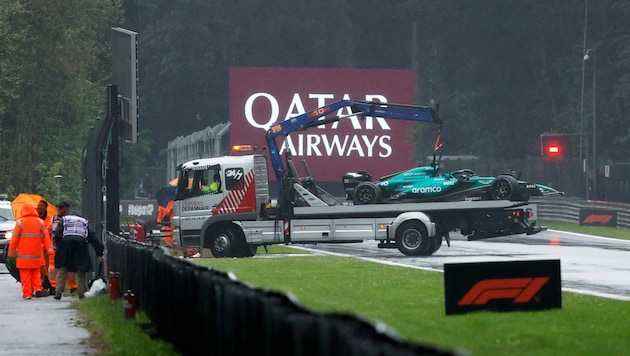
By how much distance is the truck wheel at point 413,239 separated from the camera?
128 ft

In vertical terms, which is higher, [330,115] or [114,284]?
[330,115]

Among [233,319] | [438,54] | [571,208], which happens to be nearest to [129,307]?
[233,319]

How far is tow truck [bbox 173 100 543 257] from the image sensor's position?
39500mm

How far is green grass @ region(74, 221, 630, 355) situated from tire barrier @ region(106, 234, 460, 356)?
0.49m

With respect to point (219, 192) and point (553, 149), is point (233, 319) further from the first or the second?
point (553, 149)

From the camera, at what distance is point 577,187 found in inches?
3243

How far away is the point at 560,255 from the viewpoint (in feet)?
129

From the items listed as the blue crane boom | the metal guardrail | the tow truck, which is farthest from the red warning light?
the tow truck

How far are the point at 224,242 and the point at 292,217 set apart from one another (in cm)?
180

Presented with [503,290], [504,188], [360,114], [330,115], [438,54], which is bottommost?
[503,290]

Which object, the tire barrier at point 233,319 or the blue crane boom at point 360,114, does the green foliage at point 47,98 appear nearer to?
the blue crane boom at point 360,114

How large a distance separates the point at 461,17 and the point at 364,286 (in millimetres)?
81770

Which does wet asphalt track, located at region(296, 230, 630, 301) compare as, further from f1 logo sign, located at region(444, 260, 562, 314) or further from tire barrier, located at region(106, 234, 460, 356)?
tire barrier, located at region(106, 234, 460, 356)

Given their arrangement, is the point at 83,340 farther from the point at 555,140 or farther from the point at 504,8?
the point at 504,8
